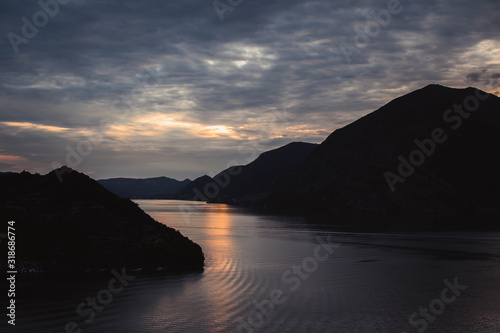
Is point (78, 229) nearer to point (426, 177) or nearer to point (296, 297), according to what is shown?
point (296, 297)

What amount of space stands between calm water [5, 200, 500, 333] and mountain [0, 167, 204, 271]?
4.29 meters

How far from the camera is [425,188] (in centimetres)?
17500

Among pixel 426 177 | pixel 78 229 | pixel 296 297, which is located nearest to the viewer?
pixel 296 297

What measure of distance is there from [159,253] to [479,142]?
192974 mm

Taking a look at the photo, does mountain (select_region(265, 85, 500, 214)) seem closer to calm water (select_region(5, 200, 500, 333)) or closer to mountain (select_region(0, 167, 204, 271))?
calm water (select_region(5, 200, 500, 333))


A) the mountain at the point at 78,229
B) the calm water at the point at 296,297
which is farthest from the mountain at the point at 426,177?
the mountain at the point at 78,229

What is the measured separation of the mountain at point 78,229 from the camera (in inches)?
1731

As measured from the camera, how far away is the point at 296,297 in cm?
3478

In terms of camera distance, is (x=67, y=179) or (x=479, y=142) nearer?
(x=67, y=179)

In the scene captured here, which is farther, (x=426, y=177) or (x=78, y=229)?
(x=426, y=177)

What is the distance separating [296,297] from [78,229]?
26.1 meters

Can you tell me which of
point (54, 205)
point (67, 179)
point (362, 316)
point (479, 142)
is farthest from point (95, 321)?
point (479, 142)

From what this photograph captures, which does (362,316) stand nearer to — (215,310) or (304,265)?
(215,310)

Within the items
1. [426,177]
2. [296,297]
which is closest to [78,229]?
[296,297]
